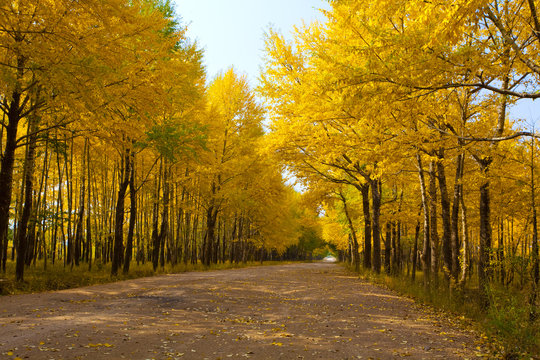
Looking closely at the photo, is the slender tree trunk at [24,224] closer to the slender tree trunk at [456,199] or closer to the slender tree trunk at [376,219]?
the slender tree trunk at [456,199]

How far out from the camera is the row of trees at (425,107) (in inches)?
207

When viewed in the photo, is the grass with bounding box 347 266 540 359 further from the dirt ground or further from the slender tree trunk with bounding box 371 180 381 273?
the slender tree trunk with bounding box 371 180 381 273

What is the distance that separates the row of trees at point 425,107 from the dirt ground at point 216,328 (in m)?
1.96

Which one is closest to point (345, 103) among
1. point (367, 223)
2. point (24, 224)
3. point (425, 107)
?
point (425, 107)

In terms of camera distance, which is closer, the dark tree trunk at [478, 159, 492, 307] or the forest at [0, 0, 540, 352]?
the forest at [0, 0, 540, 352]

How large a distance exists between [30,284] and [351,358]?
8333 mm

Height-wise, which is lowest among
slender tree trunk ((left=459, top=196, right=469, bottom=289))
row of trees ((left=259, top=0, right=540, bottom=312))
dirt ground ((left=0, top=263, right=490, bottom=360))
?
dirt ground ((left=0, top=263, right=490, bottom=360))

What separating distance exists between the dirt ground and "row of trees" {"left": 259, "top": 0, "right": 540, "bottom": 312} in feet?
6.43

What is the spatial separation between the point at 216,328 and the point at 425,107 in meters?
5.76

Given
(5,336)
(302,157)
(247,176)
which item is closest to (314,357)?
(5,336)

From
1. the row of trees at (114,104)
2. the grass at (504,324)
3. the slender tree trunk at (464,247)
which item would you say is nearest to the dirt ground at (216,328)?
the grass at (504,324)

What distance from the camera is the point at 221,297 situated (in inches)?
326

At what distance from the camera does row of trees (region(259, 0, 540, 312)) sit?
526cm

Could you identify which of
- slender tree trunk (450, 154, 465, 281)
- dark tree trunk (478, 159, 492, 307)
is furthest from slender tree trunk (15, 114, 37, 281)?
dark tree trunk (478, 159, 492, 307)
